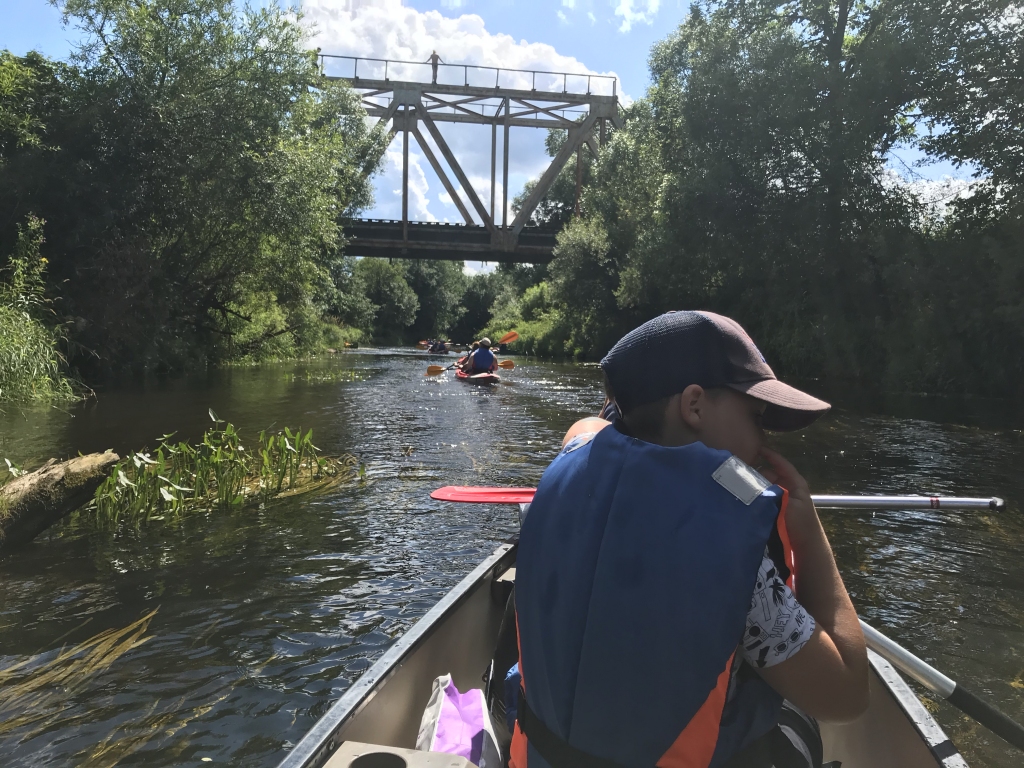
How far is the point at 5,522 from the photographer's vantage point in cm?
444

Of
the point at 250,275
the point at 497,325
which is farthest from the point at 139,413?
the point at 497,325

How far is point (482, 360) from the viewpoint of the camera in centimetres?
1769

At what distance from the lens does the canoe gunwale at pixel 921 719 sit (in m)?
1.83

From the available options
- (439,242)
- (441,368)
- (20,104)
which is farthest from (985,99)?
(439,242)

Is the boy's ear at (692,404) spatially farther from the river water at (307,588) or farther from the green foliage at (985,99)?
the green foliage at (985,99)

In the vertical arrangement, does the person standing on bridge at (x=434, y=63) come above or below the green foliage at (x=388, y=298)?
above

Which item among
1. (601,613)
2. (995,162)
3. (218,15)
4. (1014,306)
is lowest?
(601,613)

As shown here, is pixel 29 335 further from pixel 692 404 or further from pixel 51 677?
pixel 692 404

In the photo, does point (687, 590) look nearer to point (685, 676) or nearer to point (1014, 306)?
point (685, 676)

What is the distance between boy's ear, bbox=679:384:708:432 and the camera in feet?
4.61

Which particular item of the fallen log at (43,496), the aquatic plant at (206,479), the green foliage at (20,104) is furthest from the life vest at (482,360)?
the fallen log at (43,496)

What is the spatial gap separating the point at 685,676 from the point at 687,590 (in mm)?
145

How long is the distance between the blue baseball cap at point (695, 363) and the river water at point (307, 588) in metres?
2.30

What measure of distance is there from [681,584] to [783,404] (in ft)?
1.30
